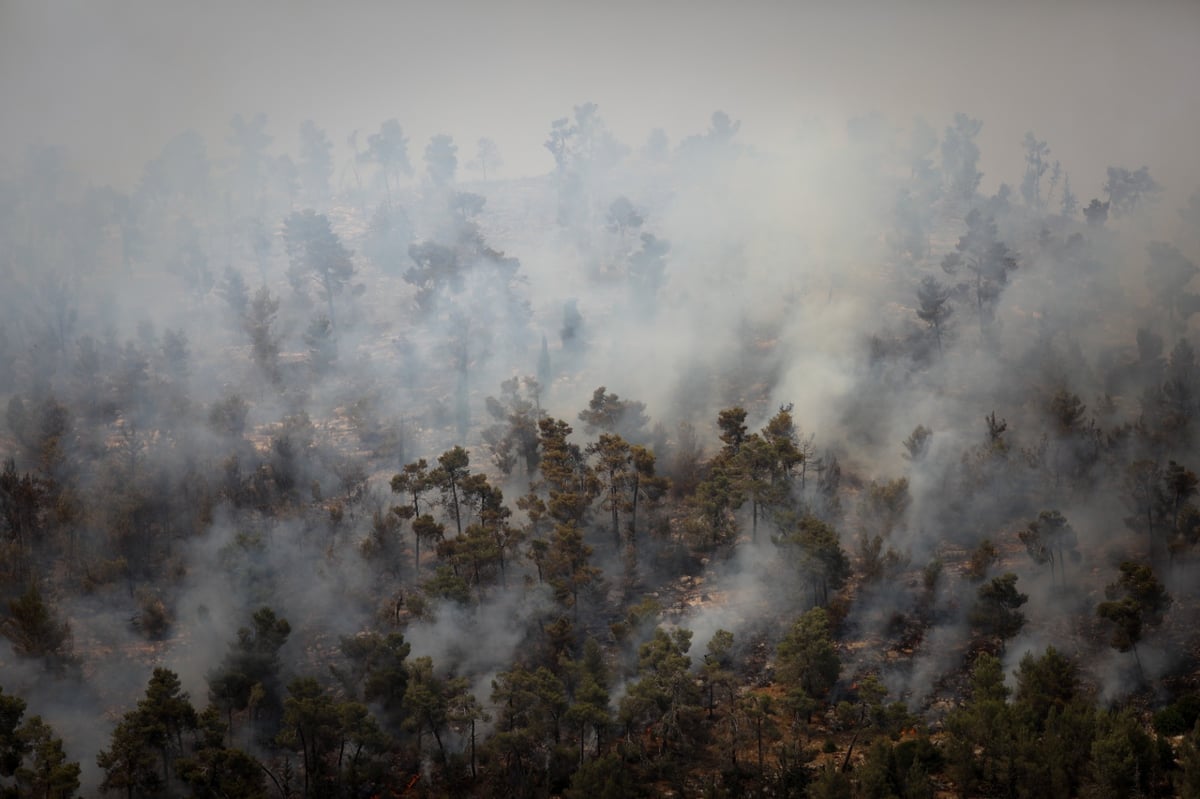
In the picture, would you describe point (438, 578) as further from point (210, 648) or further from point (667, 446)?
point (667, 446)

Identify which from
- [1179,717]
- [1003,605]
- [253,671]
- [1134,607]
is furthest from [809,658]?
[253,671]

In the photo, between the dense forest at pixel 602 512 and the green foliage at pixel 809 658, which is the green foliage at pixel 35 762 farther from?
the green foliage at pixel 809 658

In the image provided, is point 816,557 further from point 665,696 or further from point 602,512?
point 602,512

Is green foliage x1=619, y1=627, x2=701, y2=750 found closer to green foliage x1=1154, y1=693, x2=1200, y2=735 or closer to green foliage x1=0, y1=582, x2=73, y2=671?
Result: green foliage x1=1154, y1=693, x2=1200, y2=735

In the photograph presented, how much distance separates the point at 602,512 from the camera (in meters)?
64.2

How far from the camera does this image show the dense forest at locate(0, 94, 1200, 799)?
1735 inches

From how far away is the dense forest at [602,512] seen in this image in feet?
145

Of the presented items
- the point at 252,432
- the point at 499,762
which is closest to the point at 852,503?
the point at 499,762

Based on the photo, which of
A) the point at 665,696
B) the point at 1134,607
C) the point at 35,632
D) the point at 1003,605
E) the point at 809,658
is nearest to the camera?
the point at 665,696

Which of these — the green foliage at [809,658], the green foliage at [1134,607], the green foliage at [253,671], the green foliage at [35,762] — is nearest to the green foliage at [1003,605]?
the green foliage at [1134,607]

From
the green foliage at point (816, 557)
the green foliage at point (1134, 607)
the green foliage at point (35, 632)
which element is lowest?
the green foliage at point (1134, 607)

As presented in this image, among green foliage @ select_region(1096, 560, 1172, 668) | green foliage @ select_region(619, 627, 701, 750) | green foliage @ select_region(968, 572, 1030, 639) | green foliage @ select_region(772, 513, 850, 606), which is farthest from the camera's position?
green foliage @ select_region(772, 513, 850, 606)

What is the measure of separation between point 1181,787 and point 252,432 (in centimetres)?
6868

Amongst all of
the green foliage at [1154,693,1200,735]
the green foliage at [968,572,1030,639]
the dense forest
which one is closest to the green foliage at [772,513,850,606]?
the dense forest
